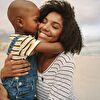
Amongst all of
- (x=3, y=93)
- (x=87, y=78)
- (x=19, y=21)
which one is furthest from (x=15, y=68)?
(x=87, y=78)

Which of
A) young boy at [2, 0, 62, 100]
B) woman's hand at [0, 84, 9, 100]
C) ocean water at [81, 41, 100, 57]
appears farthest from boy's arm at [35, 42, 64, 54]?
ocean water at [81, 41, 100, 57]

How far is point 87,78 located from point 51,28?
92cm

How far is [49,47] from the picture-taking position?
1432 millimetres

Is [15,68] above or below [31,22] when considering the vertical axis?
below

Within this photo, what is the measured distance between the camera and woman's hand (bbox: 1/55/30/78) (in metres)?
1.43

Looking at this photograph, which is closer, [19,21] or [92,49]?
[19,21]

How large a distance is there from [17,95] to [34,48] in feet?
0.81

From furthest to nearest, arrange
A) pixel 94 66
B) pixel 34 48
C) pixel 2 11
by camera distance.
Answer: pixel 2 11 < pixel 94 66 < pixel 34 48

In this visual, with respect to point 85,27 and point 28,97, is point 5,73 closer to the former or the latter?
point 28,97

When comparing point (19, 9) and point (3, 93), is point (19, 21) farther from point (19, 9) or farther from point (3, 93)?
point (3, 93)

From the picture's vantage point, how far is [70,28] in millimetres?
1479

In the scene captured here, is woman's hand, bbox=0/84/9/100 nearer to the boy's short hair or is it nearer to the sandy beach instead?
the boy's short hair

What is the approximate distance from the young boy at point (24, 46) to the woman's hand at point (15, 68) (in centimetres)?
2

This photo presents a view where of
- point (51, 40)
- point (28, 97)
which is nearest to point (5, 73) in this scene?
point (28, 97)
